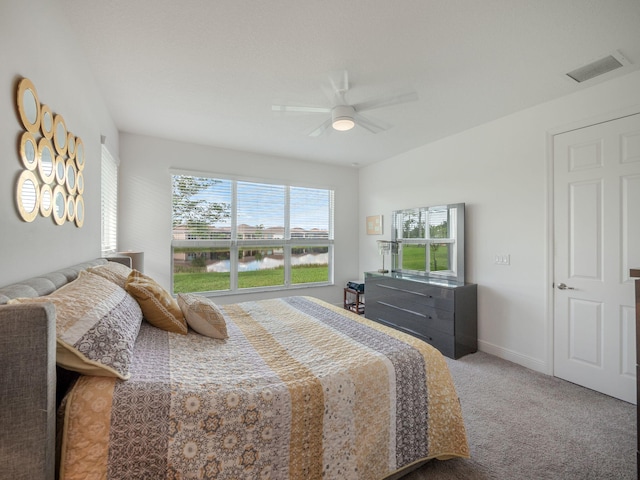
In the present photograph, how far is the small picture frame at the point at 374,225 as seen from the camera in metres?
4.94

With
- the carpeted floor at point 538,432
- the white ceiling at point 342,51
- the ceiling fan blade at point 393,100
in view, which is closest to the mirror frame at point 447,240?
the white ceiling at point 342,51

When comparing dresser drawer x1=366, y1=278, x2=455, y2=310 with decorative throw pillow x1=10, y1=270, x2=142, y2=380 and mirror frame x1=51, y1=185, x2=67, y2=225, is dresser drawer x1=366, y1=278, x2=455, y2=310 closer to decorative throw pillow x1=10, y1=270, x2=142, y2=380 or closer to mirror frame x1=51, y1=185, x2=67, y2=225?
decorative throw pillow x1=10, y1=270, x2=142, y2=380

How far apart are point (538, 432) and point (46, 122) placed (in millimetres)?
3626

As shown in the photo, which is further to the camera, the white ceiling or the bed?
the white ceiling

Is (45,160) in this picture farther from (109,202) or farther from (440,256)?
(440,256)

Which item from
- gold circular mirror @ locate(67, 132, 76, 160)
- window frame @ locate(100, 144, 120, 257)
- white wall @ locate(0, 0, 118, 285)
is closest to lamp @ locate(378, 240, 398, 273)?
window frame @ locate(100, 144, 120, 257)

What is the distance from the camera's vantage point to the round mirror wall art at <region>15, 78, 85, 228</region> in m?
1.34

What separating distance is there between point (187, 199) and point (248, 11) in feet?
9.57

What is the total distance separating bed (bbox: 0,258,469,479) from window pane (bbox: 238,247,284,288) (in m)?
2.74

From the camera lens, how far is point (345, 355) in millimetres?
1547

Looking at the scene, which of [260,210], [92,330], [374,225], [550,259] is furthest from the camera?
[374,225]

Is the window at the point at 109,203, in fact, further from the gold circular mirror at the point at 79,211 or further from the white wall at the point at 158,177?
the gold circular mirror at the point at 79,211

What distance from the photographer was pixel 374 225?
5.06 meters

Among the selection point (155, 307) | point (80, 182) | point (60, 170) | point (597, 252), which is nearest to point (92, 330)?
point (155, 307)
